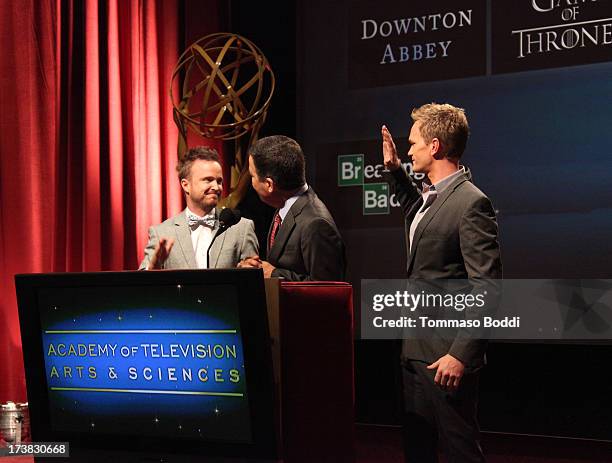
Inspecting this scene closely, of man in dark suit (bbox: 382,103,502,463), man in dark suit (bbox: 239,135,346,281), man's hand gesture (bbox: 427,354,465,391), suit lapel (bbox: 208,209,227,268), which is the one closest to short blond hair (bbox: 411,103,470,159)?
man in dark suit (bbox: 382,103,502,463)

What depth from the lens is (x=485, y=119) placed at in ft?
15.4

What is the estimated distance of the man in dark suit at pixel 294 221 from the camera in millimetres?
2592

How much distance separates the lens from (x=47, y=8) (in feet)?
13.8

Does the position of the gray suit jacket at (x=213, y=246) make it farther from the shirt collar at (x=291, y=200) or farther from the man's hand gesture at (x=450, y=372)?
the man's hand gesture at (x=450, y=372)

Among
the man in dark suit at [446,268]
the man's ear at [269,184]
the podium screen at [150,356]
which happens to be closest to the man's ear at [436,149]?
the man in dark suit at [446,268]

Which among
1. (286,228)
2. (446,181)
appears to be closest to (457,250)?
(446,181)

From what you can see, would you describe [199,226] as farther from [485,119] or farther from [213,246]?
[485,119]

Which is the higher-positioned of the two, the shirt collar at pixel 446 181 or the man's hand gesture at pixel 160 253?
the shirt collar at pixel 446 181

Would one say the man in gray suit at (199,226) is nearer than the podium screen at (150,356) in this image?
No

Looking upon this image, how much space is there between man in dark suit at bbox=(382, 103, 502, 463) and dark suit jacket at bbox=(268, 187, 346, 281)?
0.89ft

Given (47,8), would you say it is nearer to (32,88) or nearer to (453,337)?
(32,88)

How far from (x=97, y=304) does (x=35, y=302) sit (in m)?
0.13

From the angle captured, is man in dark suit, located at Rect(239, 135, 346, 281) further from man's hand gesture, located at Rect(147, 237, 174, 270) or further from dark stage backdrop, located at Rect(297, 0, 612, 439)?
dark stage backdrop, located at Rect(297, 0, 612, 439)

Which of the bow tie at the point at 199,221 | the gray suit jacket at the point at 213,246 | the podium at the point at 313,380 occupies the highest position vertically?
the bow tie at the point at 199,221
